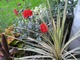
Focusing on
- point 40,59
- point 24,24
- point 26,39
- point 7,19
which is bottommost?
point 40,59

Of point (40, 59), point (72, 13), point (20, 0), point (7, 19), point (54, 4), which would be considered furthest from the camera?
point (20, 0)

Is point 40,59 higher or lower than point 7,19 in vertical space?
lower

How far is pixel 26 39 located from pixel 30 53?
0.80 feet

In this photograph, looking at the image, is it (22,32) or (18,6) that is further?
(18,6)

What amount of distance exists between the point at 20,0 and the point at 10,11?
670 millimetres

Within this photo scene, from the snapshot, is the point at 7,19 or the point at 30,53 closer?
the point at 30,53

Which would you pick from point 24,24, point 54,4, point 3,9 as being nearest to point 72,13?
point 54,4

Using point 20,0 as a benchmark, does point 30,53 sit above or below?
below

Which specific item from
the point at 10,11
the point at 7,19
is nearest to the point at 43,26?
the point at 7,19

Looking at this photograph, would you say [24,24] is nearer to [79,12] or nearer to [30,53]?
[30,53]

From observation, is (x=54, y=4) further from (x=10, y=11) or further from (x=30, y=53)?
(x=10, y=11)

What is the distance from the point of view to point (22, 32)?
12.8 ft

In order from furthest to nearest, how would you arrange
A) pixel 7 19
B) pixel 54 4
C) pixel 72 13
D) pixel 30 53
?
1. pixel 7 19
2. pixel 54 4
3. pixel 72 13
4. pixel 30 53

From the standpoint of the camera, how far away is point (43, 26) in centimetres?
323
